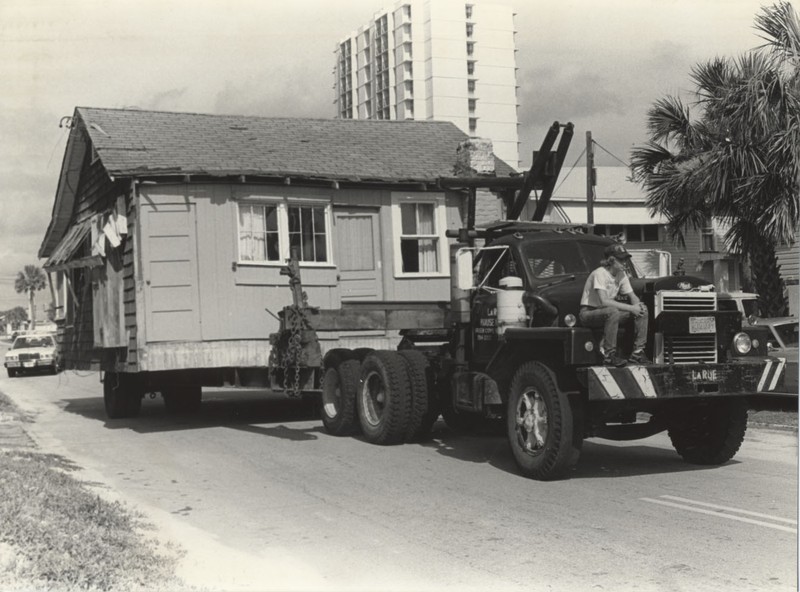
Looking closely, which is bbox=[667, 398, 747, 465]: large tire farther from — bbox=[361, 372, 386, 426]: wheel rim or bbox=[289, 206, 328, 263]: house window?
bbox=[289, 206, 328, 263]: house window

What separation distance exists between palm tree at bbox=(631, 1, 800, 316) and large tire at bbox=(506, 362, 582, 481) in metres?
8.16

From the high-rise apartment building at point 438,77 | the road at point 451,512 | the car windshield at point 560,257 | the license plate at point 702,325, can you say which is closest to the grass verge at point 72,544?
the road at point 451,512

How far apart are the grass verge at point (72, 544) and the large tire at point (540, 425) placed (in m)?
3.58

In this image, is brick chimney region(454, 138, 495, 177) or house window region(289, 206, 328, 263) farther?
brick chimney region(454, 138, 495, 177)

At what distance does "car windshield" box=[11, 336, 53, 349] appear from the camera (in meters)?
34.8

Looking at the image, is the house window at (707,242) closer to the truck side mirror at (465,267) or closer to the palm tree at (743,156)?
the palm tree at (743,156)

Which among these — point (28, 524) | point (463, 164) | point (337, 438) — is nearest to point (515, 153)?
point (463, 164)

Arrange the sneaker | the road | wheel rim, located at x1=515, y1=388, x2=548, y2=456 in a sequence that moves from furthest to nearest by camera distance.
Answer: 1. wheel rim, located at x1=515, y1=388, x2=548, y2=456
2. the sneaker
3. the road

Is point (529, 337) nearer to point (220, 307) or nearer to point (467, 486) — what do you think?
point (467, 486)

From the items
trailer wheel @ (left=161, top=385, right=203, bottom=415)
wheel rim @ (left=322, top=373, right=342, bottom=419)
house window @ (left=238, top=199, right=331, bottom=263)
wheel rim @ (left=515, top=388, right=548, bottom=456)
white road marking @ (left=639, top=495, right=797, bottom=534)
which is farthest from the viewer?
trailer wheel @ (left=161, top=385, right=203, bottom=415)

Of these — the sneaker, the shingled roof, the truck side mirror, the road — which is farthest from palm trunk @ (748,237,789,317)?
the sneaker

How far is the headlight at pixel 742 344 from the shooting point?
9023 millimetres

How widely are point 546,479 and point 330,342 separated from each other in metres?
6.49

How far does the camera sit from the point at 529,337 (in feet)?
29.8
